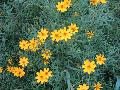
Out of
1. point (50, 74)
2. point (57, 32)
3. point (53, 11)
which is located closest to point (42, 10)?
point (53, 11)

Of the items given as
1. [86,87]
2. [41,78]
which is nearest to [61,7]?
[41,78]

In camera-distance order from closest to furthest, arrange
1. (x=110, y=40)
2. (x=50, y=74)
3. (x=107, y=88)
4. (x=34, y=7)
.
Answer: (x=50, y=74)
(x=107, y=88)
(x=110, y=40)
(x=34, y=7)

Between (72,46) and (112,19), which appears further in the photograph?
(112,19)

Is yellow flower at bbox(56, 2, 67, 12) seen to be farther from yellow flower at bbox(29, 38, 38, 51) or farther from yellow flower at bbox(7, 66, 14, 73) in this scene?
yellow flower at bbox(7, 66, 14, 73)

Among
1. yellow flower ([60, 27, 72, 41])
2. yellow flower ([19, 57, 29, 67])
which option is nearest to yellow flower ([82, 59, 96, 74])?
yellow flower ([60, 27, 72, 41])

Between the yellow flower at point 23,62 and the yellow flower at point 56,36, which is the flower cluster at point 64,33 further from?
the yellow flower at point 23,62

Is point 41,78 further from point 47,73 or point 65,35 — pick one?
point 65,35

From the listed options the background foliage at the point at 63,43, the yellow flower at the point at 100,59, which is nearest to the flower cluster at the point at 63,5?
the background foliage at the point at 63,43

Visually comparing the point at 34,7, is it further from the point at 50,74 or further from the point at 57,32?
the point at 50,74
